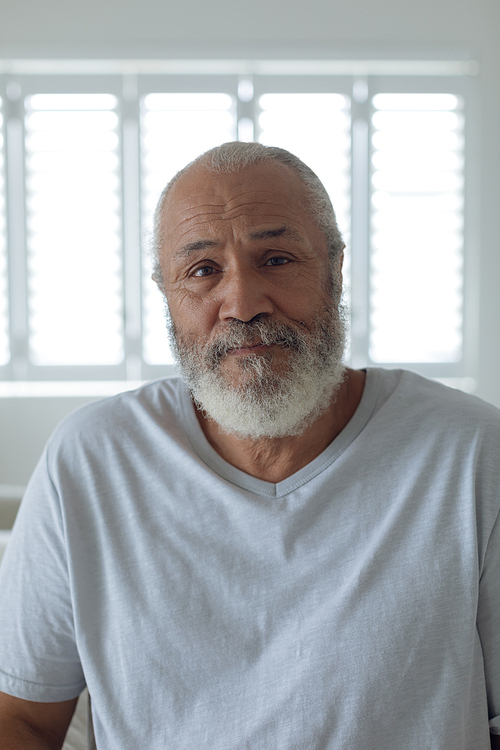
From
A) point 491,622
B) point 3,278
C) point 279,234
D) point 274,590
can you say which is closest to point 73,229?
point 3,278

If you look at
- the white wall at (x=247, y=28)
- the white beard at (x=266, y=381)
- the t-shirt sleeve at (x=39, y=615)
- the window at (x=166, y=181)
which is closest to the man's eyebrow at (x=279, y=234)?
the white beard at (x=266, y=381)

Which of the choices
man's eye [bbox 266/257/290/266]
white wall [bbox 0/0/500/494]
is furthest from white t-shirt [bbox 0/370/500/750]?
white wall [bbox 0/0/500/494]

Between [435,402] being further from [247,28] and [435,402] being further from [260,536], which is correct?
[247,28]

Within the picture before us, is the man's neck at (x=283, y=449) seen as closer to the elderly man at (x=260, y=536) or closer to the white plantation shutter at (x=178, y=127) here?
the elderly man at (x=260, y=536)

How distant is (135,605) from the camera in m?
0.84

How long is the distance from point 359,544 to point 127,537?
34 centimetres

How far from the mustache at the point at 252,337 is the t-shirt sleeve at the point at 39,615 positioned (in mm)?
335

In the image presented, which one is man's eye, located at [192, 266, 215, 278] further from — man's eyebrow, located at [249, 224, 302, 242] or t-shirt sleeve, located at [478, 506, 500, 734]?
t-shirt sleeve, located at [478, 506, 500, 734]

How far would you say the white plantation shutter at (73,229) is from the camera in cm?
314

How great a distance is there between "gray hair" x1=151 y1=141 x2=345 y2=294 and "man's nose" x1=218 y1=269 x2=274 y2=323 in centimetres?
17

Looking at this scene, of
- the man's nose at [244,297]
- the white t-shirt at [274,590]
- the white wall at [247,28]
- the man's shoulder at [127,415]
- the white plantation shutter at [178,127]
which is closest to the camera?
the white t-shirt at [274,590]

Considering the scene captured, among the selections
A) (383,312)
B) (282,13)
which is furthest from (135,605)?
(282,13)

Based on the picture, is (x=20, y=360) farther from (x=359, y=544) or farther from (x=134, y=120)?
(x=359, y=544)

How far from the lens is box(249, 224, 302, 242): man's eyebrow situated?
90cm
